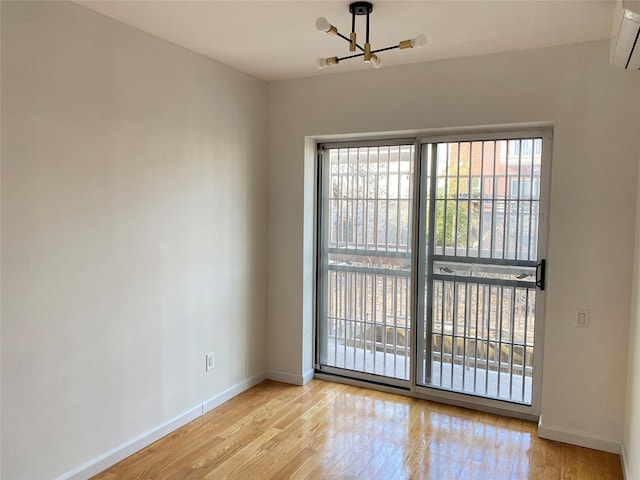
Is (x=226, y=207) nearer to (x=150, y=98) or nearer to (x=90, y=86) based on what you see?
(x=150, y=98)

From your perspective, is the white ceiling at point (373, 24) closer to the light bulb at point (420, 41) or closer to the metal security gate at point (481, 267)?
the light bulb at point (420, 41)

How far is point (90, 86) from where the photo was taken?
2.43 metres

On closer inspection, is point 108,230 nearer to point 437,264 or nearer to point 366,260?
point 366,260

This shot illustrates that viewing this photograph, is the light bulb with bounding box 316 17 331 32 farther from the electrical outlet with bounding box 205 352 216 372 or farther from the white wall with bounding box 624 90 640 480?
the electrical outlet with bounding box 205 352 216 372

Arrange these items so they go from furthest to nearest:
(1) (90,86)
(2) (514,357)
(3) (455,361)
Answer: (3) (455,361) → (2) (514,357) → (1) (90,86)

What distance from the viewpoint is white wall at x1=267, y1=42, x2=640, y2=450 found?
9.00 feet

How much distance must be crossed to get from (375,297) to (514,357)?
108 cm

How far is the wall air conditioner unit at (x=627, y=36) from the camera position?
5.89 ft

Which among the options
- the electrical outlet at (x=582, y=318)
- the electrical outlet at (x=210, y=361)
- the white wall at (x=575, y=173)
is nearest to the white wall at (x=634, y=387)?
the white wall at (x=575, y=173)

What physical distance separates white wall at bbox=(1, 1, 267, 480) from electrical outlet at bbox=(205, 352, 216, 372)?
0.18 feet

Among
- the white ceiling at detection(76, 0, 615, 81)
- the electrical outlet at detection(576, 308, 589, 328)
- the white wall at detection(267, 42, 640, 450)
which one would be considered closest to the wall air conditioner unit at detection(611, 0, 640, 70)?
the white ceiling at detection(76, 0, 615, 81)

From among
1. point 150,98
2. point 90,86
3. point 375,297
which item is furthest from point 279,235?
point 90,86

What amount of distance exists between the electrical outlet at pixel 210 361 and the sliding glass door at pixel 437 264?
3.26 ft

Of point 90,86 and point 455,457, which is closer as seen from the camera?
point 90,86
